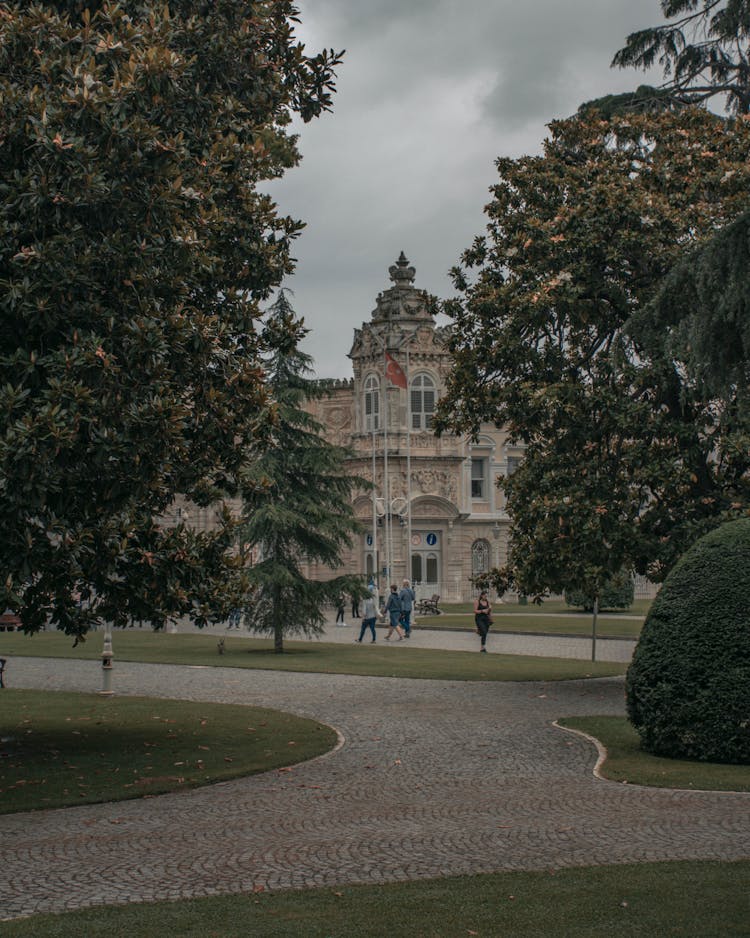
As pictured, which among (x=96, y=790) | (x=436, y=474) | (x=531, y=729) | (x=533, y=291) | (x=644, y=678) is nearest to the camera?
(x=96, y=790)

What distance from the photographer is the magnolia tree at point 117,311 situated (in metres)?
11.6

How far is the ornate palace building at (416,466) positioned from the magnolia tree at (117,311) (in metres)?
48.4

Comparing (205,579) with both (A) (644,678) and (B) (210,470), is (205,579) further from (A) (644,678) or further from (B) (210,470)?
(A) (644,678)

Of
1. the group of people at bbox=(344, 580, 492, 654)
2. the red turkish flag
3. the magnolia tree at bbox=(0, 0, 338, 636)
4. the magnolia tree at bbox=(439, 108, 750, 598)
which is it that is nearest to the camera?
the magnolia tree at bbox=(0, 0, 338, 636)

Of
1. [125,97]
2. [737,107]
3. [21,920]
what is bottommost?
[21,920]

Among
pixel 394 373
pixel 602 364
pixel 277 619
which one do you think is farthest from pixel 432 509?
pixel 602 364

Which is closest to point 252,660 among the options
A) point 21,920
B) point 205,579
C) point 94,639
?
point 94,639

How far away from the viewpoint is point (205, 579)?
13.8 metres

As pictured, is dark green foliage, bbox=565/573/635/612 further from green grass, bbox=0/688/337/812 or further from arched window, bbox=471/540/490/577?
green grass, bbox=0/688/337/812

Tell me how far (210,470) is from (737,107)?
19714 mm

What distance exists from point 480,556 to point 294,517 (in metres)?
34.2

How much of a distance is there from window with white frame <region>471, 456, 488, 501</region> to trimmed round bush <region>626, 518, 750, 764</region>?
174ft

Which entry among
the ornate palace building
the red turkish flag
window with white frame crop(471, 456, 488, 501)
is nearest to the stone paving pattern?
the red turkish flag

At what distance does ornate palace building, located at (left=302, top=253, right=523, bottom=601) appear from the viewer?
208 ft
